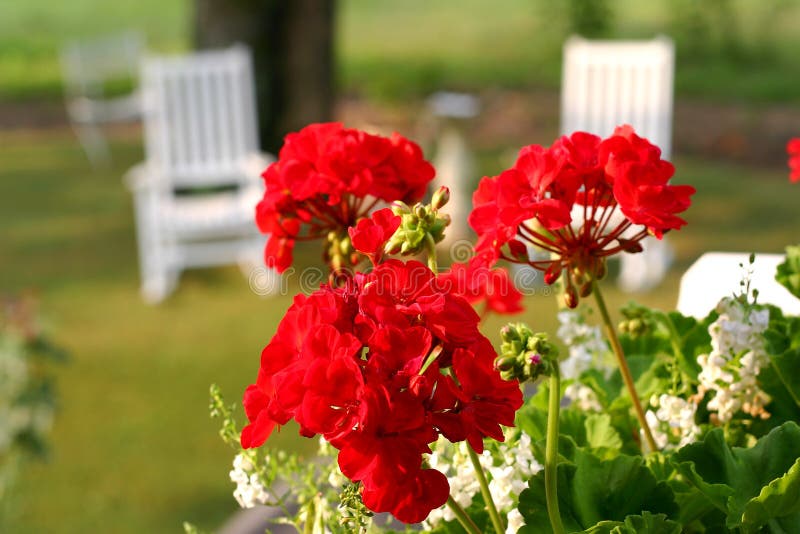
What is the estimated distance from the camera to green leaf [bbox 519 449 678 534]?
85cm

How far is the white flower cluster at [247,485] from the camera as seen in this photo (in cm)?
89

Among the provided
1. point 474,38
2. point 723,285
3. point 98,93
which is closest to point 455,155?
point 723,285

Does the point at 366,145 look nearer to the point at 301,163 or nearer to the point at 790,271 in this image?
the point at 301,163

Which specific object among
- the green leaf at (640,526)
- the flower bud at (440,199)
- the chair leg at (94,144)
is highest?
the flower bud at (440,199)

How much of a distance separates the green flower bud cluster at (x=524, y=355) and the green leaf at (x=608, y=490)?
5.1 inches

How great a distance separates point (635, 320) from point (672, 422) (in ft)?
0.39

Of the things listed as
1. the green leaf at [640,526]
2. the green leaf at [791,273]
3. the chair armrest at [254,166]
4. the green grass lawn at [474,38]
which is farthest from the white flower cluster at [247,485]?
the green grass lawn at [474,38]

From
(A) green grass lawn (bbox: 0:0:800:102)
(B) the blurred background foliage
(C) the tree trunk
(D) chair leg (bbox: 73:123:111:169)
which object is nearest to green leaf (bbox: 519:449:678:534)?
(B) the blurred background foliage

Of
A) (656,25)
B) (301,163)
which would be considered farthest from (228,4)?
(656,25)

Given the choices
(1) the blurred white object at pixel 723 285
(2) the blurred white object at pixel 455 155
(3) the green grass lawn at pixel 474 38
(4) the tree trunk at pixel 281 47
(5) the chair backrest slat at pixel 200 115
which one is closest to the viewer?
(1) the blurred white object at pixel 723 285

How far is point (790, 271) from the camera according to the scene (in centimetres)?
113

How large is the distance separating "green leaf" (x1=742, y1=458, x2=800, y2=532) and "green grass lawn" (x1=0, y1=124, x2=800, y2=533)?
2675mm

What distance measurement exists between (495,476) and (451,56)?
11.1m

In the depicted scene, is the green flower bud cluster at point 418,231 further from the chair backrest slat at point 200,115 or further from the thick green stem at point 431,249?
the chair backrest slat at point 200,115
